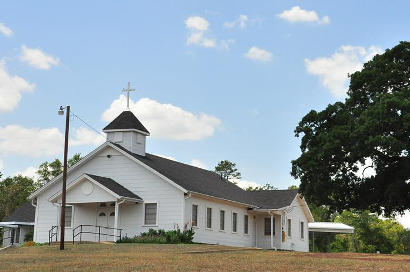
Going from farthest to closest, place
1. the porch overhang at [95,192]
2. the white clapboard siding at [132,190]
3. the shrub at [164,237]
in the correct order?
the white clapboard siding at [132,190] < the porch overhang at [95,192] < the shrub at [164,237]

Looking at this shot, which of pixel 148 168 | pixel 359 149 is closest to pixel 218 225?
pixel 148 168

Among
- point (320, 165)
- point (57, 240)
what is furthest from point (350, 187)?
point (57, 240)

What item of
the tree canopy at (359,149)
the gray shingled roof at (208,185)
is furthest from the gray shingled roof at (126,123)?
the tree canopy at (359,149)

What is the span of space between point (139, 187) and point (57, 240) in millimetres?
6263

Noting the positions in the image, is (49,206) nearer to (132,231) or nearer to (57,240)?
(57,240)

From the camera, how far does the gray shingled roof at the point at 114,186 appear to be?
36.4m

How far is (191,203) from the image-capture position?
1460 inches

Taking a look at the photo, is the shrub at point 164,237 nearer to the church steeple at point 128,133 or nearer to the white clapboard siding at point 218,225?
the white clapboard siding at point 218,225

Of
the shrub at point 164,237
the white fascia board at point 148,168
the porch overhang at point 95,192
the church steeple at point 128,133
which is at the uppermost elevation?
the church steeple at point 128,133

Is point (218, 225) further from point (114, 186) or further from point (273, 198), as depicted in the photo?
point (273, 198)

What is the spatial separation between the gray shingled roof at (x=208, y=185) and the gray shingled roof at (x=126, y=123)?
1.74 m

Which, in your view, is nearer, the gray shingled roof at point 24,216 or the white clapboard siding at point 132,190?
the white clapboard siding at point 132,190

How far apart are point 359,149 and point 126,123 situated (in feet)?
52.6

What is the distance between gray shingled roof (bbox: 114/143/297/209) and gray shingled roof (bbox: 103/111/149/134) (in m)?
1.74
